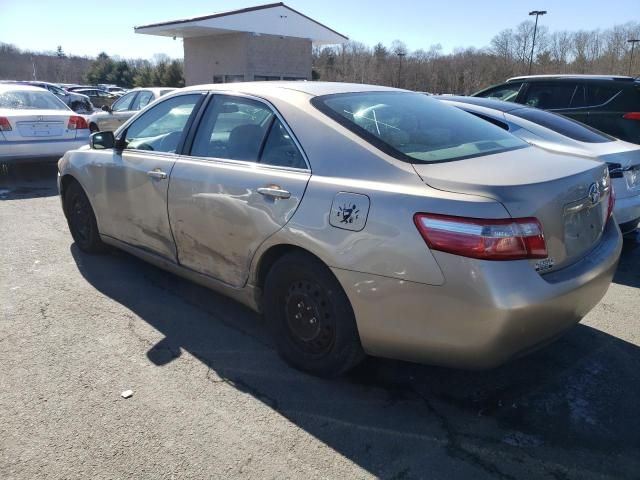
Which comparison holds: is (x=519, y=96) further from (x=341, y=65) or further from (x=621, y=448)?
(x=341, y=65)

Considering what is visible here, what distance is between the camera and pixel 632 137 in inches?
264

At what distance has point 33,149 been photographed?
863 centimetres

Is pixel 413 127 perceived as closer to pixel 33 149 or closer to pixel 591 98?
pixel 591 98

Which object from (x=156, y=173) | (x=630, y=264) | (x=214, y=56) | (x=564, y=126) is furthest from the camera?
(x=214, y=56)

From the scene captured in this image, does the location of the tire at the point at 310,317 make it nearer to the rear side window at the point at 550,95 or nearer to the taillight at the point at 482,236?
the taillight at the point at 482,236

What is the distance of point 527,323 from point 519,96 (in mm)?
6525

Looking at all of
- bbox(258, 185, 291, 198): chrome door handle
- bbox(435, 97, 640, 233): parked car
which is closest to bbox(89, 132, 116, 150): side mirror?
bbox(258, 185, 291, 198): chrome door handle

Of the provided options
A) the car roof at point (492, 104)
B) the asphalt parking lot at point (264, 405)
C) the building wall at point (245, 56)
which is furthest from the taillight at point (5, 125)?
the building wall at point (245, 56)

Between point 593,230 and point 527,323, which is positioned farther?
point 593,230

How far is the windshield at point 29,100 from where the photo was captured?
909 centimetres

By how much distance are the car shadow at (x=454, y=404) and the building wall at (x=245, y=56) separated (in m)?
29.9

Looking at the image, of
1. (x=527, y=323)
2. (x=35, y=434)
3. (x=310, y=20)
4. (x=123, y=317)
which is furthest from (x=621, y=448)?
(x=310, y=20)

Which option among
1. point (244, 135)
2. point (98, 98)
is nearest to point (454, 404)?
point (244, 135)

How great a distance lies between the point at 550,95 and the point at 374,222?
21.1ft
